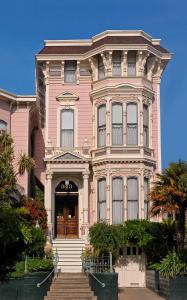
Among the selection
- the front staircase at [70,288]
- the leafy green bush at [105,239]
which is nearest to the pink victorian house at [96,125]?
the leafy green bush at [105,239]

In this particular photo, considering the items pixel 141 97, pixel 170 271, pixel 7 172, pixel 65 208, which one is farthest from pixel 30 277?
pixel 141 97

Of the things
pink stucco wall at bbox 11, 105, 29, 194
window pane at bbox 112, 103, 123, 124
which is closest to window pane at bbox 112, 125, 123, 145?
window pane at bbox 112, 103, 123, 124

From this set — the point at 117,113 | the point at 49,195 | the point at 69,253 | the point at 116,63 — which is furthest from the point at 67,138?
the point at 69,253

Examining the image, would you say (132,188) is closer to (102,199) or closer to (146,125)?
(102,199)

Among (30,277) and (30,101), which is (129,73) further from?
(30,277)

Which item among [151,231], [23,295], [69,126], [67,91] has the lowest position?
[23,295]

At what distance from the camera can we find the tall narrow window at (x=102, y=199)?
31859 millimetres

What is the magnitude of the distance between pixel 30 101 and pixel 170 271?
50.2 feet

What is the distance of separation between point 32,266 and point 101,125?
1204 cm

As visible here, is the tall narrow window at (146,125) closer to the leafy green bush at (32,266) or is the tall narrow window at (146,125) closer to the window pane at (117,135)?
the window pane at (117,135)

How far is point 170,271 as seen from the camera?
22.9 metres

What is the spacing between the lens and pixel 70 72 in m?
34.6

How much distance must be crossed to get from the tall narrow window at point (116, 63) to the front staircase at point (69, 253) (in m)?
9.96

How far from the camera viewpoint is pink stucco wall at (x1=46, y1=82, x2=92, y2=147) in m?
33.7
